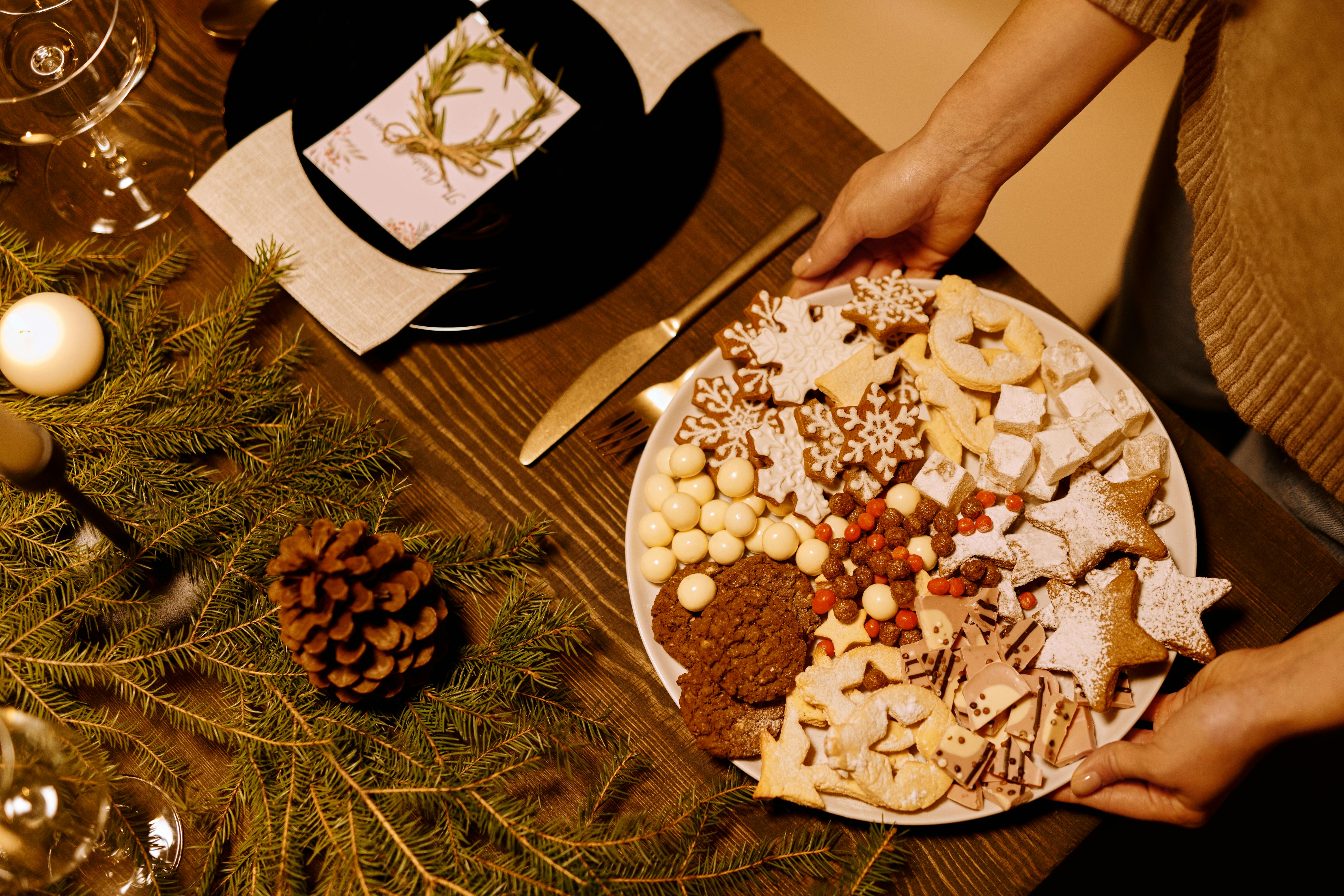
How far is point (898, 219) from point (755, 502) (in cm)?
48

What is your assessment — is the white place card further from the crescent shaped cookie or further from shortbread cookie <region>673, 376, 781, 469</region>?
the crescent shaped cookie

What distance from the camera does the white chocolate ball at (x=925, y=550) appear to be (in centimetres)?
119

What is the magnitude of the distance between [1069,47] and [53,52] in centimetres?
143

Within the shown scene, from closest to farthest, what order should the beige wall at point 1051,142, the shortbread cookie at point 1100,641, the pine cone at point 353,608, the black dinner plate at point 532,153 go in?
the pine cone at point 353,608, the shortbread cookie at point 1100,641, the black dinner plate at point 532,153, the beige wall at point 1051,142

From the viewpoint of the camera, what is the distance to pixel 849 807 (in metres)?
1.08

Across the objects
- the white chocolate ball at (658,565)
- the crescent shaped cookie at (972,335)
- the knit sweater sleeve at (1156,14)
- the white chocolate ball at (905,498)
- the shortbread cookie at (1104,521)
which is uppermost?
the knit sweater sleeve at (1156,14)

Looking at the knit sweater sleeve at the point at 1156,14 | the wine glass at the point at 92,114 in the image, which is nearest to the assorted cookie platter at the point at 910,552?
the knit sweater sleeve at the point at 1156,14

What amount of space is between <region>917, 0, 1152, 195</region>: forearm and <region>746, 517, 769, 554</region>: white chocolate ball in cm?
59

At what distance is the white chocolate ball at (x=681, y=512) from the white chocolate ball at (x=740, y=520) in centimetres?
5

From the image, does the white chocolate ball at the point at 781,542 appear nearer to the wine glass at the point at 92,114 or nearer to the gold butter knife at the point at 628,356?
the gold butter knife at the point at 628,356

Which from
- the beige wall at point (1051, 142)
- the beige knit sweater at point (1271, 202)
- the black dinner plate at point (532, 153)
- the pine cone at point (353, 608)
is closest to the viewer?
the beige knit sweater at point (1271, 202)

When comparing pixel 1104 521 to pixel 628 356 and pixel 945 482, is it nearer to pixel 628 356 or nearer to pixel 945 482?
pixel 945 482

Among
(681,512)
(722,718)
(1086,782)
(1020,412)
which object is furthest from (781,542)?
(1086,782)

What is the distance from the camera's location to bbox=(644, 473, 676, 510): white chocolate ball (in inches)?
48.8
